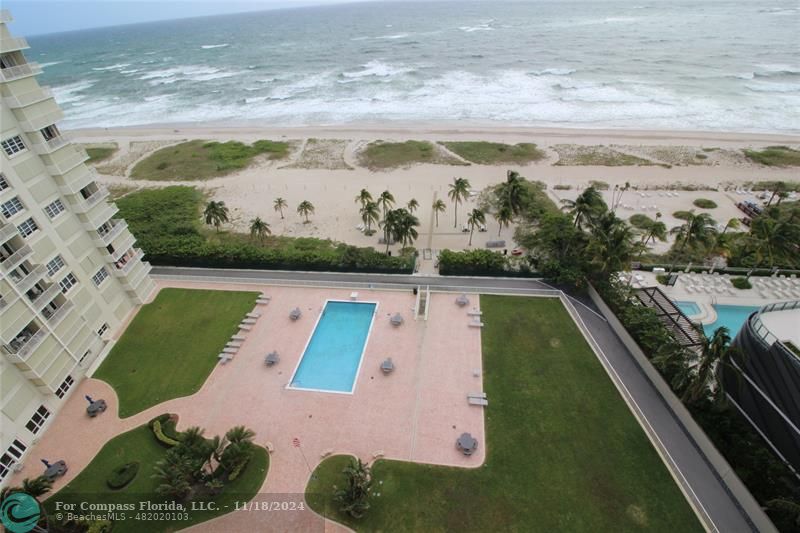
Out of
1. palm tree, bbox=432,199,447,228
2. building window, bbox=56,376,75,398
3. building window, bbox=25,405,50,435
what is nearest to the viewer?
building window, bbox=25,405,50,435

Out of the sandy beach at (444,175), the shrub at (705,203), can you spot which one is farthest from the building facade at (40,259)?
the shrub at (705,203)

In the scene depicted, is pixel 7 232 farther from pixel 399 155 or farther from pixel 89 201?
pixel 399 155

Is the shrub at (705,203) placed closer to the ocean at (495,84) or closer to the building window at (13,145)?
the ocean at (495,84)

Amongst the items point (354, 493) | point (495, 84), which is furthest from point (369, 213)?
point (495, 84)

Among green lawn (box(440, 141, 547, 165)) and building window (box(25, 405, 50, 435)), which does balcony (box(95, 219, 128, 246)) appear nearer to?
building window (box(25, 405, 50, 435))

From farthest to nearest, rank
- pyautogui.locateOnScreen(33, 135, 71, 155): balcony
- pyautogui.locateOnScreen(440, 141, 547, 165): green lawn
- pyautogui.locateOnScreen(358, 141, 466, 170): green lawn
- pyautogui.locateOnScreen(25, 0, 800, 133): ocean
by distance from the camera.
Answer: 1. pyautogui.locateOnScreen(25, 0, 800, 133): ocean
2. pyautogui.locateOnScreen(358, 141, 466, 170): green lawn
3. pyautogui.locateOnScreen(440, 141, 547, 165): green lawn
4. pyautogui.locateOnScreen(33, 135, 71, 155): balcony

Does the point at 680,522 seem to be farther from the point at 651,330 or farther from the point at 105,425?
the point at 105,425

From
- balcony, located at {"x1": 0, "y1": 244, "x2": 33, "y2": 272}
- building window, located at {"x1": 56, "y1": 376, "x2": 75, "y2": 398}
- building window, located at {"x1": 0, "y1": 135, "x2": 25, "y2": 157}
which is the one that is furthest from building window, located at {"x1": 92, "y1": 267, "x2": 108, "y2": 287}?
building window, located at {"x1": 0, "y1": 135, "x2": 25, "y2": 157}
